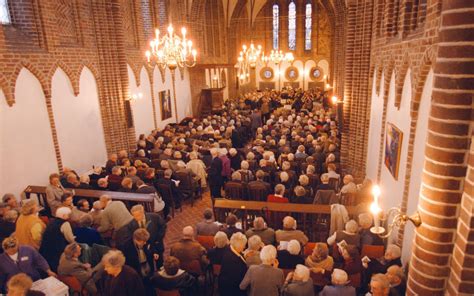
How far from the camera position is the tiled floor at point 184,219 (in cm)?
816

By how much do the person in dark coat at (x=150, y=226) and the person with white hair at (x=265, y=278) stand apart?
6.27ft

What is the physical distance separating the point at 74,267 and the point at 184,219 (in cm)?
429

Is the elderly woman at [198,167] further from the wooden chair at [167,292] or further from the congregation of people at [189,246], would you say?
the wooden chair at [167,292]

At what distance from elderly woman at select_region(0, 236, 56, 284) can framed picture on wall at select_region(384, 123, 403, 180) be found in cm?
610

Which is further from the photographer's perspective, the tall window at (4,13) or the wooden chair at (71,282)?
the tall window at (4,13)

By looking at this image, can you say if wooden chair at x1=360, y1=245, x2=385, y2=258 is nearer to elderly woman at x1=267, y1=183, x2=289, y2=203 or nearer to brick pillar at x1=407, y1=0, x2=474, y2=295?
elderly woman at x1=267, y1=183, x2=289, y2=203

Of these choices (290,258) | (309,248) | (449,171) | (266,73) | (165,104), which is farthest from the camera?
(266,73)

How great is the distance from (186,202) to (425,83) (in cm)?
703

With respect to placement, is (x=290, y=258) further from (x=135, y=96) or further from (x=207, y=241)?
(x=135, y=96)

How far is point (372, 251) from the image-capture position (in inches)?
225

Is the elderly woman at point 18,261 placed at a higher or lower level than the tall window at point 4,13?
lower

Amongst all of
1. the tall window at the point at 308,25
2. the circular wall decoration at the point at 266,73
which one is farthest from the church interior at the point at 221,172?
the circular wall decoration at the point at 266,73

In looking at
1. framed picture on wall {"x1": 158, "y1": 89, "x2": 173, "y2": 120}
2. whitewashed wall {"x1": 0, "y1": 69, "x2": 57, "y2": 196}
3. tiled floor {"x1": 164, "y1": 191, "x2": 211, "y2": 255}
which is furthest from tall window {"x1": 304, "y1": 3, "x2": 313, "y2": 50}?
whitewashed wall {"x1": 0, "y1": 69, "x2": 57, "y2": 196}

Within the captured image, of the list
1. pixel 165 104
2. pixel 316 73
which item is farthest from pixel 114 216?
pixel 316 73
